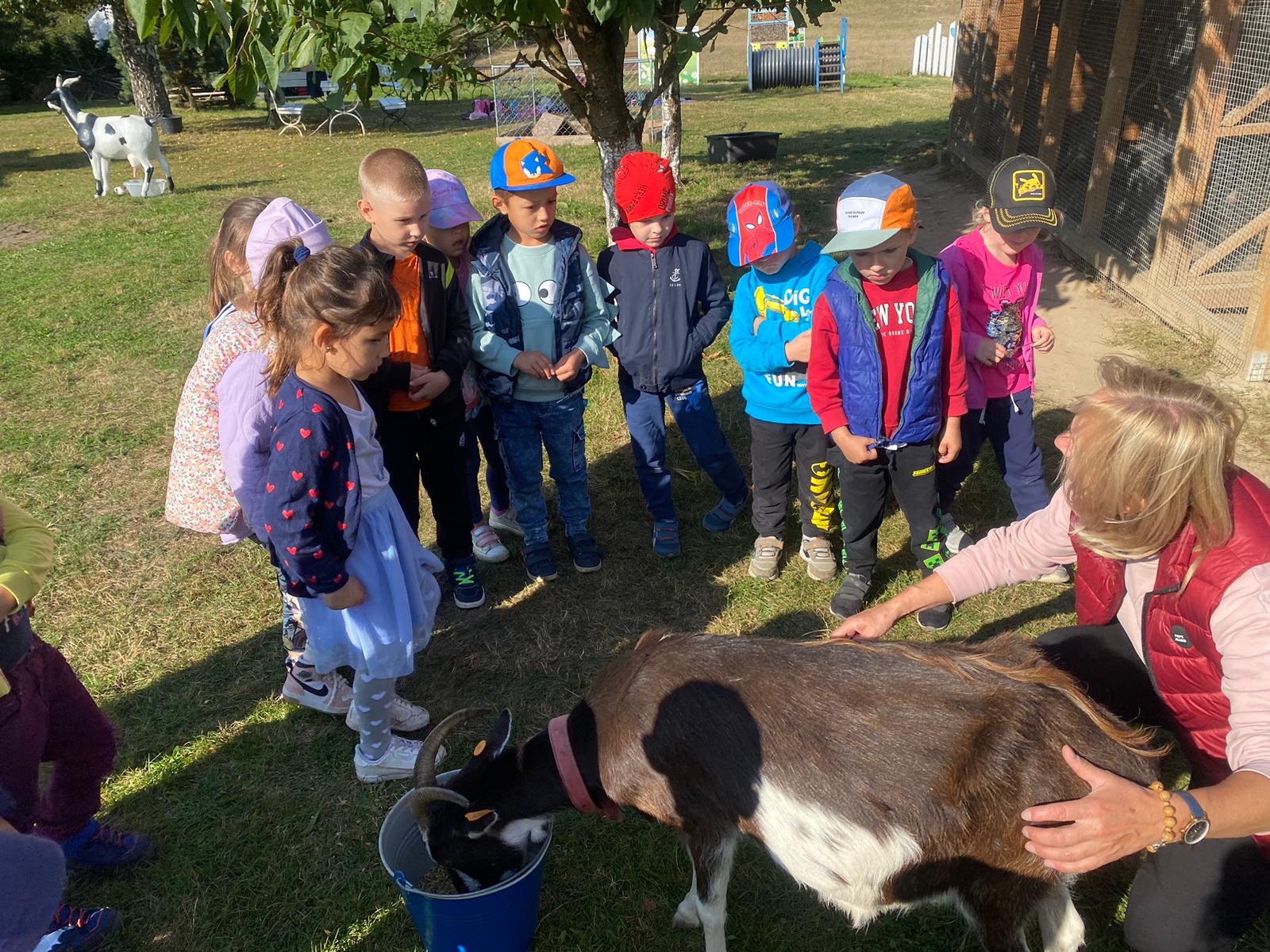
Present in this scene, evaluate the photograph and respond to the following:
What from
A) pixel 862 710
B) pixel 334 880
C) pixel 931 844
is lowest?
pixel 334 880

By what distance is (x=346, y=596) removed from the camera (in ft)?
8.86

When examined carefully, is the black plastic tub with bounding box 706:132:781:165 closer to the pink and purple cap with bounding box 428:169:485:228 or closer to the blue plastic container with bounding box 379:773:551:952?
the pink and purple cap with bounding box 428:169:485:228

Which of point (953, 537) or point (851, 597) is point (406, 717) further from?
point (953, 537)

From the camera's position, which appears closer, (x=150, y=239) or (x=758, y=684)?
(x=758, y=684)

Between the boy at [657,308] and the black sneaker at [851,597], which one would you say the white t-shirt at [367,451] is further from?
the black sneaker at [851,597]

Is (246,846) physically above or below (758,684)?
below

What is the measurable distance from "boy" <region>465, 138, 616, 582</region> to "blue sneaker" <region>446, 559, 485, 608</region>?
1.74 feet

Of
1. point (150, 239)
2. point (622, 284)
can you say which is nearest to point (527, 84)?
point (150, 239)

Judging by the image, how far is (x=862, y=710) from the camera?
215cm

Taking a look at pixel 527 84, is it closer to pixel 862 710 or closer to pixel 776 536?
pixel 776 536

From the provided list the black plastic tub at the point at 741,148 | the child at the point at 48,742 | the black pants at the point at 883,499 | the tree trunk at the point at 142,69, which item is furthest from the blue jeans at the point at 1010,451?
the tree trunk at the point at 142,69

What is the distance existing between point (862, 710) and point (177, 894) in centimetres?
233

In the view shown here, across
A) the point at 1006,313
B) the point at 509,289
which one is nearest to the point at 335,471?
the point at 509,289

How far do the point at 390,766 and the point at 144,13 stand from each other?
99.3 inches
